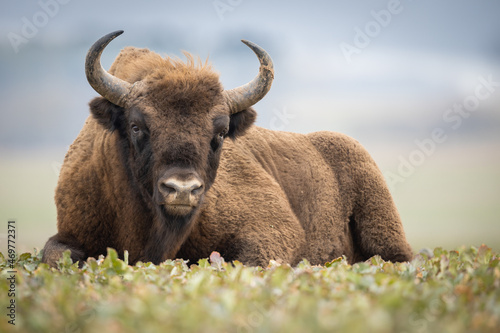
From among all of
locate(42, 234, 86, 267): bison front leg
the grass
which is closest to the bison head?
locate(42, 234, 86, 267): bison front leg

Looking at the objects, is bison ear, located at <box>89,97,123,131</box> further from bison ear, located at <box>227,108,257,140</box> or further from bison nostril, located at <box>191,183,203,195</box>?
bison nostril, located at <box>191,183,203,195</box>

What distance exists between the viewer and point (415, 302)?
2367mm

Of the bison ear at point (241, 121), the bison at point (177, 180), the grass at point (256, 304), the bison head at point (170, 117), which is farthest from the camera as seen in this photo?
the bison ear at point (241, 121)

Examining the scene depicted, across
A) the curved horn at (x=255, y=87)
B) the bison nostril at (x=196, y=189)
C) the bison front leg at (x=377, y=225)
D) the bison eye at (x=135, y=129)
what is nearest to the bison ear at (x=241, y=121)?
the curved horn at (x=255, y=87)

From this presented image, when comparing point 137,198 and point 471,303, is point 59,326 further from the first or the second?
point 137,198

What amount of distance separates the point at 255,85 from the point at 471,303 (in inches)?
166

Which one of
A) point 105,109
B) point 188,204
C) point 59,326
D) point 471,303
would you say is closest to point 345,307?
point 471,303

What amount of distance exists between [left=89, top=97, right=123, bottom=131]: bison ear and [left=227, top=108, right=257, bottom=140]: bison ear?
1.38 m

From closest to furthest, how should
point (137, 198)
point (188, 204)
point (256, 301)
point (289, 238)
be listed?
point (256, 301) < point (188, 204) < point (137, 198) < point (289, 238)

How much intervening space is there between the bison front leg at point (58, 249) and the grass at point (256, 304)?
2.06 m

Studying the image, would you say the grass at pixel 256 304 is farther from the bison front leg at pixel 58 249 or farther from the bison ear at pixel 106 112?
the bison ear at pixel 106 112

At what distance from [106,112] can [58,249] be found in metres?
1.61

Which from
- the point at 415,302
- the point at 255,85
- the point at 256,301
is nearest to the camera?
the point at 415,302

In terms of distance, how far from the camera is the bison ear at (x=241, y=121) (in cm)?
640
